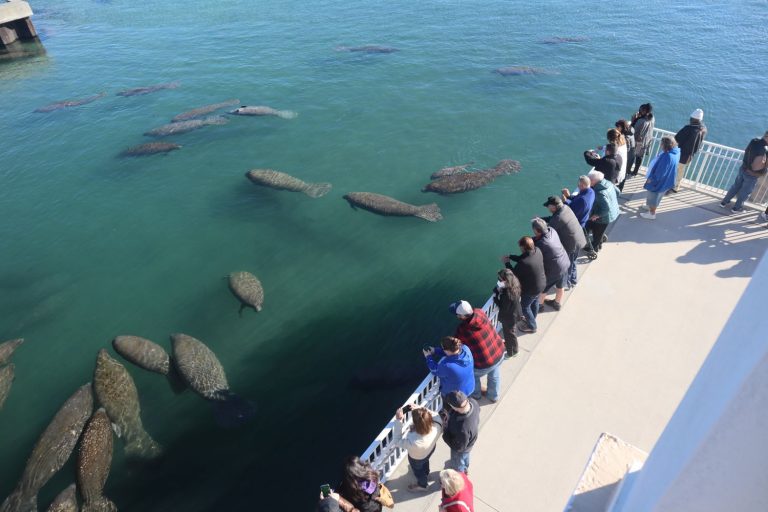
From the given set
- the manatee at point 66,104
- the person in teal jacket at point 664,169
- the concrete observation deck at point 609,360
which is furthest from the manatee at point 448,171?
the manatee at point 66,104

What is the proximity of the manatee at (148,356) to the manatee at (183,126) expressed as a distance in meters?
12.9

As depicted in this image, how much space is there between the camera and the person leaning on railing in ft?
32.3

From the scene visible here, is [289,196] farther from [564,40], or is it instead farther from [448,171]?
[564,40]

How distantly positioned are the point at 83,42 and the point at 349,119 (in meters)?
25.7

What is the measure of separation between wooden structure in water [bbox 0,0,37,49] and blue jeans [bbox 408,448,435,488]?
43.4m

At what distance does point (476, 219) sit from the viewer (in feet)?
49.2

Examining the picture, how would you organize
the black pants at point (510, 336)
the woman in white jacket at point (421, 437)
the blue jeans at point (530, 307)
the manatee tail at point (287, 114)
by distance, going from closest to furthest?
the woman in white jacket at point (421, 437) → the black pants at point (510, 336) → the blue jeans at point (530, 307) → the manatee tail at point (287, 114)

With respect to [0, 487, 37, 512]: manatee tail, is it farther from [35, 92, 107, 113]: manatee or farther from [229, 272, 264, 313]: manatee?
[35, 92, 107, 113]: manatee

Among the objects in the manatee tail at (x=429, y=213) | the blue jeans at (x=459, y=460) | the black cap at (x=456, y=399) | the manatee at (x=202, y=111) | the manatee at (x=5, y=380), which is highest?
the black cap at (x=456, y=399)

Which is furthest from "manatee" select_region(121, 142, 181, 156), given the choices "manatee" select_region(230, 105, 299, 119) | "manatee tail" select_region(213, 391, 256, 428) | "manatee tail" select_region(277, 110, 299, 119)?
"manatee tail" select_region(213, 391, 256, 428)

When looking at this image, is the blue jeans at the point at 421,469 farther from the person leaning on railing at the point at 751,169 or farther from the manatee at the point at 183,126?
the manatee at the point at 183,126

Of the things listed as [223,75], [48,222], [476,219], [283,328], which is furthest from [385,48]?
[283,328]

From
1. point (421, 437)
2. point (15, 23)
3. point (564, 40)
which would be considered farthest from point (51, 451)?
point (15, 23)

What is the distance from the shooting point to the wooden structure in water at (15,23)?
1330 inches
